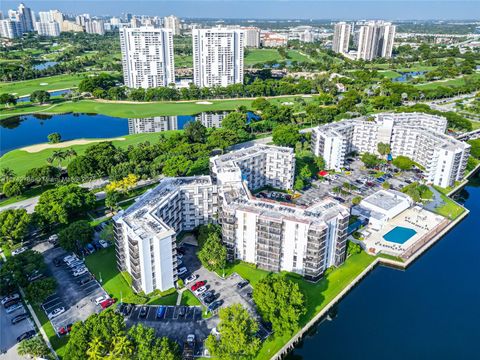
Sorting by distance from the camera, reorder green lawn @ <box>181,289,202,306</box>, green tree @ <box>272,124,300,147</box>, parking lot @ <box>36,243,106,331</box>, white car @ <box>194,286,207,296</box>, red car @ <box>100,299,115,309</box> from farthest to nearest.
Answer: green tree @ <box>272,124,300,147</box> < white car @ <box>194,286,207,296</box> < green lawn @ <box>181,289,202,306</box> < red car @ <box>100,299,115,309</box> < parking lot @ <box>36,243,106,331</box>

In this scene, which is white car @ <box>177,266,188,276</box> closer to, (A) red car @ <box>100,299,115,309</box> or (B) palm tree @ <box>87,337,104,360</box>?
(A) red car @ <box>100,299,115,309</box>

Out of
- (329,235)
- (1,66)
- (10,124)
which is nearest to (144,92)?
(10,124)

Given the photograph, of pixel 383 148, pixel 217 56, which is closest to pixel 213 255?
pixel 383 148

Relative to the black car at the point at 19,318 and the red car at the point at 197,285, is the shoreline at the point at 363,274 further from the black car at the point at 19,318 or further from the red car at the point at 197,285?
the black car at the point at 19,318

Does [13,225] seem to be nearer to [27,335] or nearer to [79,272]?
[79,272]

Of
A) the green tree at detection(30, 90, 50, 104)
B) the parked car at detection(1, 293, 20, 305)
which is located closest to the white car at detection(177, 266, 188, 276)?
the parked car at detection(1, 293, 20, 305)

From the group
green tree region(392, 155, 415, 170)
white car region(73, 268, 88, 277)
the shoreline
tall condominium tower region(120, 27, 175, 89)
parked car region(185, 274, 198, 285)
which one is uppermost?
tall condominium tower region(120, 27, 175, 89)

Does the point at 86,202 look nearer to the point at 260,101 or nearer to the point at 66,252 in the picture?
the point at 66,252
